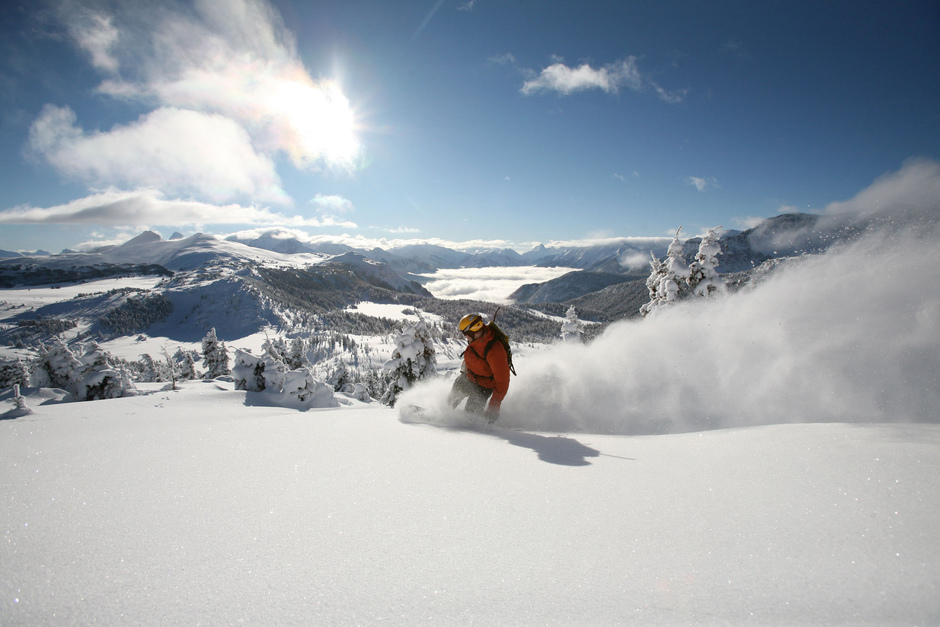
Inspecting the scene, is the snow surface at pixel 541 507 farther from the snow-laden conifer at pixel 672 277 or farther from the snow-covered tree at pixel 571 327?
the snow-covered tree at pixel 571 327

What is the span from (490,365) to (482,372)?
28cm

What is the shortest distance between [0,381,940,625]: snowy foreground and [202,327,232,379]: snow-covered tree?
149 ft

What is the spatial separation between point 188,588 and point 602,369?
651 cm

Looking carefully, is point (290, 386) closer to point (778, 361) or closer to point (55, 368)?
point (778, 361)

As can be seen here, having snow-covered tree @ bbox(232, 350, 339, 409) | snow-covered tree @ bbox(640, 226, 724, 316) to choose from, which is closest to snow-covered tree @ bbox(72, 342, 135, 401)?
snow-covered tree @ bbox(232, 350, 339, 409)

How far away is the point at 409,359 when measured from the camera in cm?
2214

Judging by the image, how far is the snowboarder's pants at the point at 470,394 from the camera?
6.55m

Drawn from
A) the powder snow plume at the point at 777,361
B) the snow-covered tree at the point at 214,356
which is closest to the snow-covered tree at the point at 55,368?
the snow-covered tree at the point at 214,356

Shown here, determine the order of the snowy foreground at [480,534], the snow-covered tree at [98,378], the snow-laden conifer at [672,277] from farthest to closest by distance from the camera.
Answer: the snow-laden conifer at [672,277]
the snow-covered tree at [98,378]
the snowy foreground at [480,534]

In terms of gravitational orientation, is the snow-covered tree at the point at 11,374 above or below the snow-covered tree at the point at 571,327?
below

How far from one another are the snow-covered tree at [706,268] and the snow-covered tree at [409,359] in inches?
652

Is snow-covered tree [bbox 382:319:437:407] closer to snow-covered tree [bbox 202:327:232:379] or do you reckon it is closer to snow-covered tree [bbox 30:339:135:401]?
snow-covered tree [bbox 30:339:135:401]

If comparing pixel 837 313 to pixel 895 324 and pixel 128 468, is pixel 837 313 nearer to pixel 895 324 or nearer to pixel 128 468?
pixel 895 324

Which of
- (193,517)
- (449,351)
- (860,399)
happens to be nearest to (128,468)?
(193,517)
